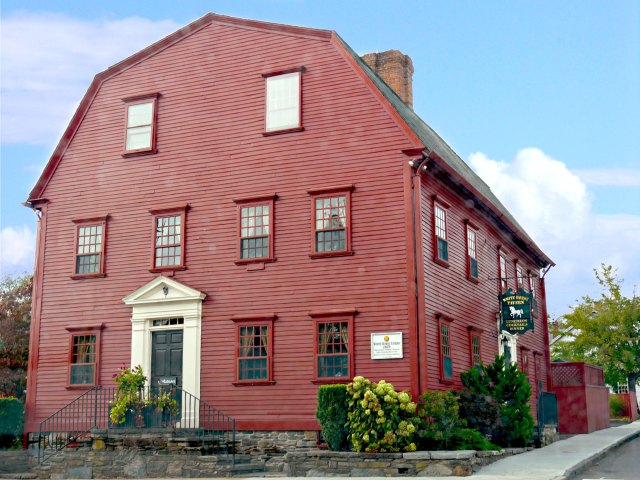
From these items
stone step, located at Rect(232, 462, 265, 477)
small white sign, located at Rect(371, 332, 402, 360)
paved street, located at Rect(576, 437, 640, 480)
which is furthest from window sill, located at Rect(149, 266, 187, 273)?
paved street, located at Rect(576, 437, 640, 480)

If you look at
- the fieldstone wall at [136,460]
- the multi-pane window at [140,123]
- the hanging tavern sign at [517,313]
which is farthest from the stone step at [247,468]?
the hanging tavern sign at [517,313]

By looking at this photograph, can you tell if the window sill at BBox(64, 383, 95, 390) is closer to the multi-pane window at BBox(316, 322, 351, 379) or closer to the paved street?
the multi-pane window at BBox(316, 322, 351, 379)

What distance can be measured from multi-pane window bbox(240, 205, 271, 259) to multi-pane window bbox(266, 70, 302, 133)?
2157mm

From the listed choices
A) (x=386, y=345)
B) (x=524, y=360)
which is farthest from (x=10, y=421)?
(x=524, y=360)

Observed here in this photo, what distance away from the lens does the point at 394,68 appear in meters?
29.8

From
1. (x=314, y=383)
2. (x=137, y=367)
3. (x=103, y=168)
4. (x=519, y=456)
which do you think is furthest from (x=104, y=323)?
(x=519, y=456)

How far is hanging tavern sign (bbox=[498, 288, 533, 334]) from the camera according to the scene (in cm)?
2444

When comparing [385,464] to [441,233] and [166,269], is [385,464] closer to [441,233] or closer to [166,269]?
[441,233]

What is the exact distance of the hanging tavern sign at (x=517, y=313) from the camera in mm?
24438

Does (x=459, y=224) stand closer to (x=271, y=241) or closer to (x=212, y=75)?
(x=271, y=241)

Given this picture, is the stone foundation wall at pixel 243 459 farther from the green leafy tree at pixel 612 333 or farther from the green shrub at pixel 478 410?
the green leafy tree at pixel 612 333

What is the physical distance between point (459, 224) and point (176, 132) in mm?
8094

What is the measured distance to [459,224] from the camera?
22828 millimetres

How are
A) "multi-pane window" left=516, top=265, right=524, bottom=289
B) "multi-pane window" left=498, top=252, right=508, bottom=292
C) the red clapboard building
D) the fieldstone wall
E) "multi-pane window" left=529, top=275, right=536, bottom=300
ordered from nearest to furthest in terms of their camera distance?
the fieldstone wall, the red clapboard building, "multi-pane window" left=498, top=252, right=508, bottom=292, "multi-pane window" left=516, top=265, right=524, bottom=289, "multi-pane window" left=529, top=275, right=536, bottom=300
